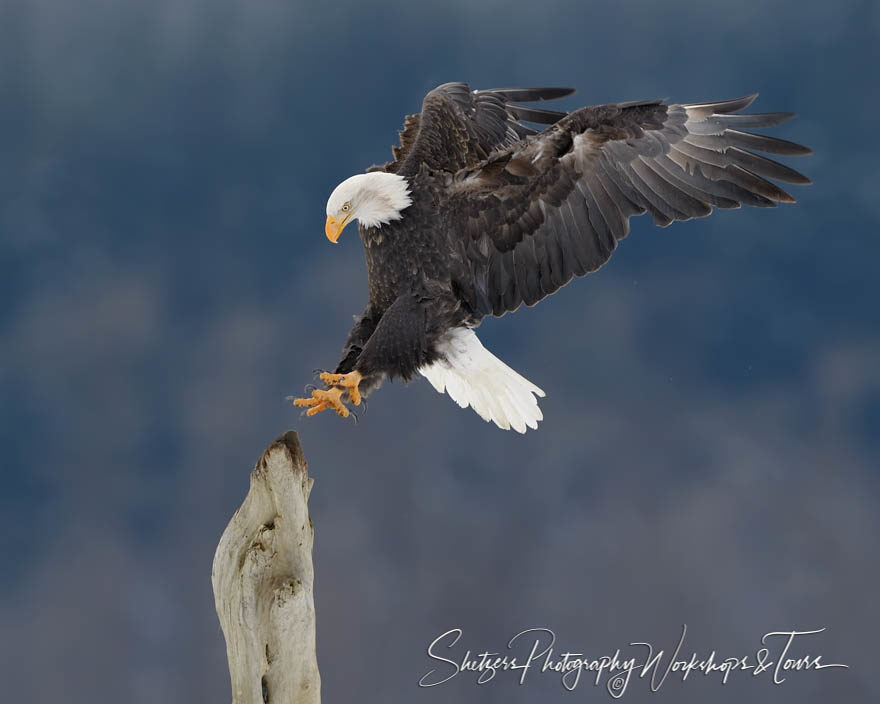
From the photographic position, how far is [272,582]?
4.18 m

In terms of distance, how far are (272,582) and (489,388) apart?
61.0 inches

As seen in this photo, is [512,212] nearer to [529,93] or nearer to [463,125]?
[463,125]

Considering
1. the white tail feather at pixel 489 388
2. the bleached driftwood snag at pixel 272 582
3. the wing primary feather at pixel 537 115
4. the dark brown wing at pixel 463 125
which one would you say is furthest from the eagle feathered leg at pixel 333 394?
the wing primary feather at pixel 537 115

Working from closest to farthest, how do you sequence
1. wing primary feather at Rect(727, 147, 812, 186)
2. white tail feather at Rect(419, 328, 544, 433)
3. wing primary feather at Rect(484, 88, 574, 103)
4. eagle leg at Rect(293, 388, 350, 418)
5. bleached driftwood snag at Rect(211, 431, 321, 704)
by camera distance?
bleached driftwood snag at Rect(211, 431, 321, 704) → eagle leg at Rect(293, 388, 350, 418) → wing primary feather at Rect(727, 147, 812, 186) → white tail feather at Rect(419, 328, 544, 433) → wing primary feather at Rect(484, 88, 574, 103)

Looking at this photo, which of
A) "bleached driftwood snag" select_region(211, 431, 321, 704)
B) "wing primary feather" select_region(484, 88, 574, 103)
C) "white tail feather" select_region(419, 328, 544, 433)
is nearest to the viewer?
"bleached driftwood snag" select_region(211, 431, 321, 704)

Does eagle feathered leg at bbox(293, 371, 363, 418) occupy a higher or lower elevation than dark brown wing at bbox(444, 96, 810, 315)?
lower

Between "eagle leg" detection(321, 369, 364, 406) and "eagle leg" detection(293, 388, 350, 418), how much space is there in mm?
37

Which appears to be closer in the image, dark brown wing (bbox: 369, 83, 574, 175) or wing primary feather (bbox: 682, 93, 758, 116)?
wing primary feather (bbox: 682, 93, 758, 116)

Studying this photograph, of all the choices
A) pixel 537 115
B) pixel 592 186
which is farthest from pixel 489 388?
pixel 537 115

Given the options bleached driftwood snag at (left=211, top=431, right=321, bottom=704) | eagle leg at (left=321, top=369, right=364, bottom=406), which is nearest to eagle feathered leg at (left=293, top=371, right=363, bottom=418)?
eagle leg at (left=321, top=369, right=364, bottom=406)

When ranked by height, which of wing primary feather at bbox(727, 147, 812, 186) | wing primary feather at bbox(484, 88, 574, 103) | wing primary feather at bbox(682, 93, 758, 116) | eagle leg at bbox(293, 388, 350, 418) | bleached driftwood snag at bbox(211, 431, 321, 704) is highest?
wing primary feather at bbox(484, 88, 574, 103)

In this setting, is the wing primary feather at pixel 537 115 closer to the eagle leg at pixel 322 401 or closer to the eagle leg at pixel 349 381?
the eagle leg at pixel 349 381

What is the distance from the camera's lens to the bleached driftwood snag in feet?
13.5

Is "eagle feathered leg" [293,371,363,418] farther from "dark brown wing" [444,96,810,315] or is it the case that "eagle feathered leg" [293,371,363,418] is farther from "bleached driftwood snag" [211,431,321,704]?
"dark brown wing" [444,96,810,315]
